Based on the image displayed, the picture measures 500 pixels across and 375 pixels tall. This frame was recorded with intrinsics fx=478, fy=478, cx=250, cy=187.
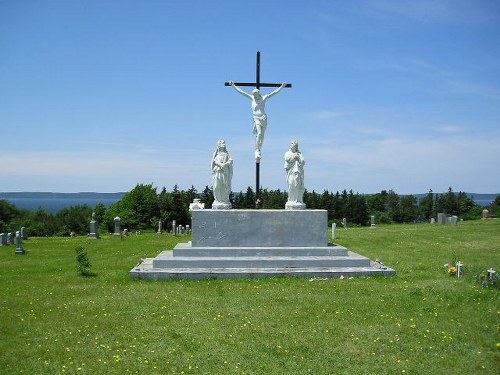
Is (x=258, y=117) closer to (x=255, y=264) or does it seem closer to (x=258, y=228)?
(x=258, y=228)

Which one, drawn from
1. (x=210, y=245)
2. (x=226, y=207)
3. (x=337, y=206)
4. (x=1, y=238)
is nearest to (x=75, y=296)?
A: (x=210, y=245)

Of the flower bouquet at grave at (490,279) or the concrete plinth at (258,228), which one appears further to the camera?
the concrete plinth at (258,228)

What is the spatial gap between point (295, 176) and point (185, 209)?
33062 mm

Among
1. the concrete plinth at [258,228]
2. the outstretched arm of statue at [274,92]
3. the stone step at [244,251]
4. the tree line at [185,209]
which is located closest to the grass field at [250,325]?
the stone step at [244,251]

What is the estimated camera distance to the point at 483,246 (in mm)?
22203

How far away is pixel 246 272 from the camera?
572 inches

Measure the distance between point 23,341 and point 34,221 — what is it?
61.1 metres

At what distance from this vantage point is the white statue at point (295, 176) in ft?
55.4

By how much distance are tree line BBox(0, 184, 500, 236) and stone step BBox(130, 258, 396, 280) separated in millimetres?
23066

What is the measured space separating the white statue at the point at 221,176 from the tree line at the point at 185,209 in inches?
824

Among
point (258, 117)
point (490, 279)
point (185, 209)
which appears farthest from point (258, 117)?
point (185, 209)

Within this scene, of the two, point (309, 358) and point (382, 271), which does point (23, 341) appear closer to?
point (309, 358)

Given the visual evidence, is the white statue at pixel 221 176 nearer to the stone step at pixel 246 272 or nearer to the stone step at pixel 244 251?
the stone step at pixel 244 251

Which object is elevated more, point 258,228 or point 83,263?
point 258,228
